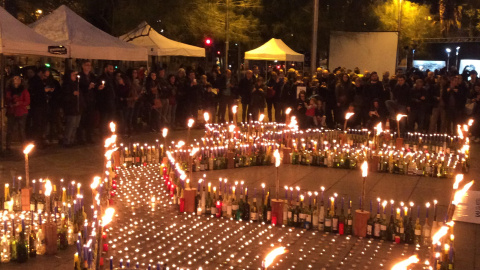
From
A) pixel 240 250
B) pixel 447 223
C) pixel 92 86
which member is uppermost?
pixel 92 86

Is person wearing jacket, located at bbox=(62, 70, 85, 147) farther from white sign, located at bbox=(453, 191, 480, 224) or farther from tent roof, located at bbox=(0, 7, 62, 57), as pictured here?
white sign, located at bbox=(453, 191, 480, 224)

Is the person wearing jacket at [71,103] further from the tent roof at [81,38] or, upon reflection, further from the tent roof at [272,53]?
the tent roof at [272,53]

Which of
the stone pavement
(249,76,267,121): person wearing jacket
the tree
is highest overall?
the tree

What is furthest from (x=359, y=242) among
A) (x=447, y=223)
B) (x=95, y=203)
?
(x=95, y=203)

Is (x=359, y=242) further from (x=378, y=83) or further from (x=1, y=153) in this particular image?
(x=378, y=83)

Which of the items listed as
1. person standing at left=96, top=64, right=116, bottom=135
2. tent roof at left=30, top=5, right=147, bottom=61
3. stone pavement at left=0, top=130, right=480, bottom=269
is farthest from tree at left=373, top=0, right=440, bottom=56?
stone pavement at left=0, top=130, right=480, bottom=269

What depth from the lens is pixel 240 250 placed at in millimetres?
7707

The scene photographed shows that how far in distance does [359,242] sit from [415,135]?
9.34 m

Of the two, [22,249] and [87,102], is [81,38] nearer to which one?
[87,102]

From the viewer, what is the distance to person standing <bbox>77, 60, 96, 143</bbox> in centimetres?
1501

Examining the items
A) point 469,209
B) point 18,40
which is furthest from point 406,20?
point 469,209

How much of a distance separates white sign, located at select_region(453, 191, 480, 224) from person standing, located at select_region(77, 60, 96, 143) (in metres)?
8.95

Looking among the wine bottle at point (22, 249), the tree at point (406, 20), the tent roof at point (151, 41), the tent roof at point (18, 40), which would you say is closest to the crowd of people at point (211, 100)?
the tent roof at point (18, 40)

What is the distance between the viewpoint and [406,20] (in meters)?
40.5
